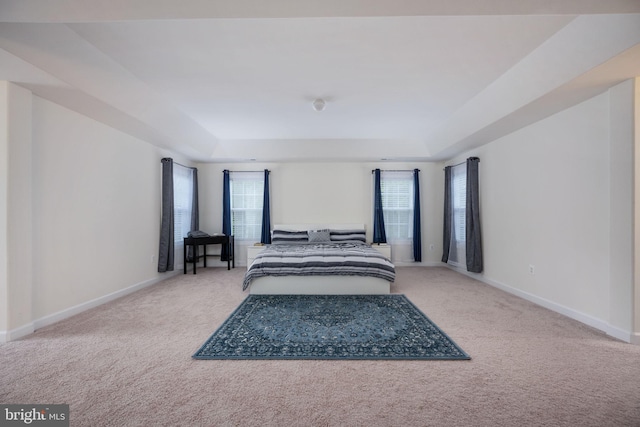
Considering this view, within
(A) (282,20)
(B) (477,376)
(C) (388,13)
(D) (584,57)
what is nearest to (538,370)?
(B) (477,376)

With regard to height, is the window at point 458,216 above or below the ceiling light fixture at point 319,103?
below

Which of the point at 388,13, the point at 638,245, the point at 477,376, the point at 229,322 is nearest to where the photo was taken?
the point at 388,13

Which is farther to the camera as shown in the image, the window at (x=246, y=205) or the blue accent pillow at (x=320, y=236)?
the window at (x=246, y=205)

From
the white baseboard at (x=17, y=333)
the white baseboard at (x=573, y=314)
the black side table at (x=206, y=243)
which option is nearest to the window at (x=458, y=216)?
the white baseboard at (x=573, y=314)

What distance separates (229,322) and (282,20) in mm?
2832

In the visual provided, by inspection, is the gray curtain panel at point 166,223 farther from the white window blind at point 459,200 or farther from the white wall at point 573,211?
the white wall at point 573,211

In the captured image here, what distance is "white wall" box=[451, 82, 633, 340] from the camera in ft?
8.35

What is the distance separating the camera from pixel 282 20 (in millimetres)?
2168

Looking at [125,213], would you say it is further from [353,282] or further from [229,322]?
[353,282]

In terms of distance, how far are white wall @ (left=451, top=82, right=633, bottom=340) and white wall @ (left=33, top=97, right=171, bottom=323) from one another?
Answer: 5.55m

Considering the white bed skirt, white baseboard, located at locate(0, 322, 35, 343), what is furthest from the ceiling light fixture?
white baseboard, located at locate(0, 322, 35, 343)

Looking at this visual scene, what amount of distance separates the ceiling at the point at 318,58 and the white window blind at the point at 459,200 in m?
1.15

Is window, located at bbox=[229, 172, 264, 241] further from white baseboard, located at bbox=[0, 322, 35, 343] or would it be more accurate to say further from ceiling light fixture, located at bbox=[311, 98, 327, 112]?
white baseboard, located at bbox=[0, 322, 35, 343]

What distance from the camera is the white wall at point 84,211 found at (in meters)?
2.88
